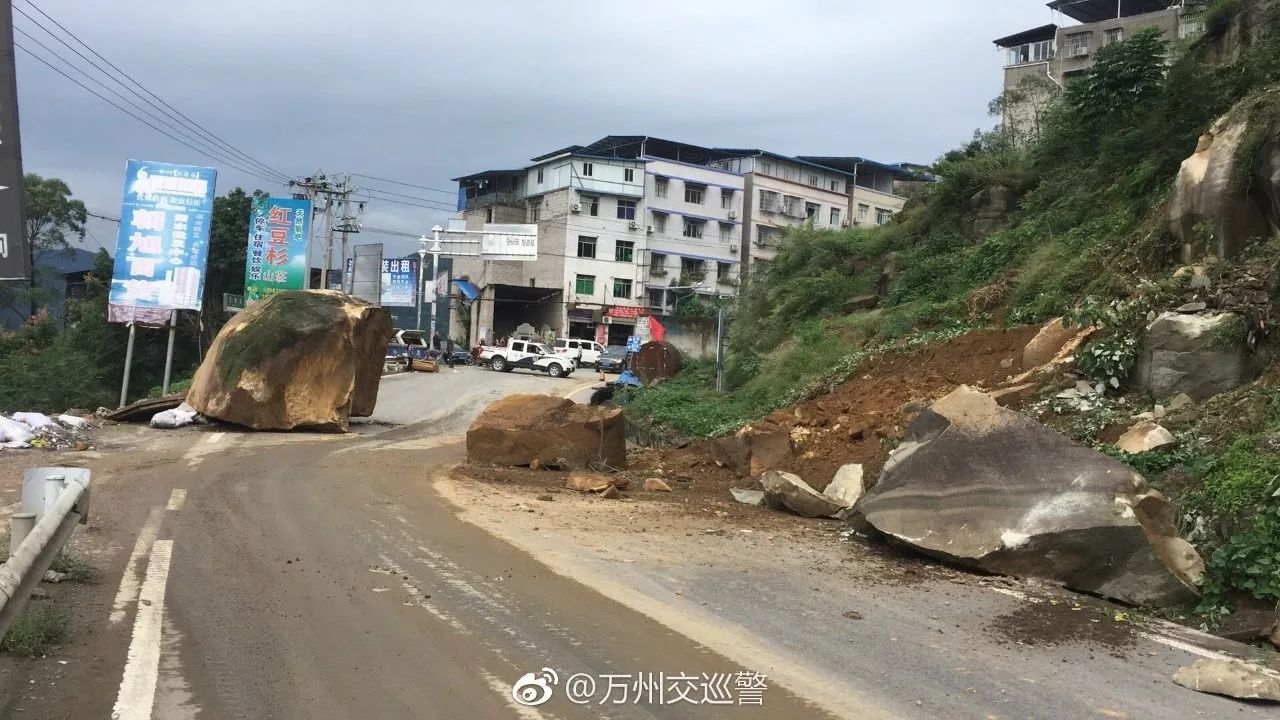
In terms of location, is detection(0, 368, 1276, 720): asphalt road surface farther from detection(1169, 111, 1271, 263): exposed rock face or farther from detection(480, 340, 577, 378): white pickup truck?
detection(480, 340, 577, 378): white pickup truck

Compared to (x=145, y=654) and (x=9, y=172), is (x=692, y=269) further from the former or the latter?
(x=145, y=654)

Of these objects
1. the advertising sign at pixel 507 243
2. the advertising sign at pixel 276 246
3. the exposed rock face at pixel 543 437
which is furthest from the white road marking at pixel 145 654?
the advertising sign at pixel 507 243

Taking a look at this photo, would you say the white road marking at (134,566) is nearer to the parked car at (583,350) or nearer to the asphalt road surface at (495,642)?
the asphalt road surface at (495,642)

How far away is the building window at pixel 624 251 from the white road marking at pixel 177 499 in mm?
54626

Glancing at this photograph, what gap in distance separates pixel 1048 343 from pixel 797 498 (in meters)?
4.96

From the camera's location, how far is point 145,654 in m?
5.16

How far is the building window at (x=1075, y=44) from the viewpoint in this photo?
50.7m

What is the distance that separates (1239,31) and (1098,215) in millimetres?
4068

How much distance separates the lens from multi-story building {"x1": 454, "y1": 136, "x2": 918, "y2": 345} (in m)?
63.7

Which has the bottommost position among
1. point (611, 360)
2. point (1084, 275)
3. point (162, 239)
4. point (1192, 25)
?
point (611, 360)

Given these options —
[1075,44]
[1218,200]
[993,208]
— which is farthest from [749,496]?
[1075,44]

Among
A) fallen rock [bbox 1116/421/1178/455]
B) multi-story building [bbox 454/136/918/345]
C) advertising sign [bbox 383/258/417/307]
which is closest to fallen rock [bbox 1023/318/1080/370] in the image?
fallen rock [bbox 1116/421/1178/455]

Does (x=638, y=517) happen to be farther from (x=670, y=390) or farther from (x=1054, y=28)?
(x=1054, y=28)

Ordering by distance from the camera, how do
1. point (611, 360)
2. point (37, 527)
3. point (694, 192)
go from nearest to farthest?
1. point (37, 527)
2. point (611, 360)
3. point (694, 192)
